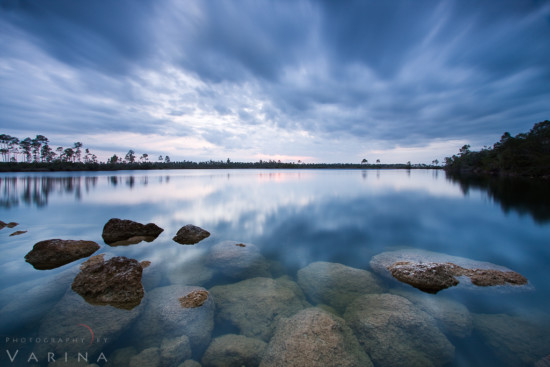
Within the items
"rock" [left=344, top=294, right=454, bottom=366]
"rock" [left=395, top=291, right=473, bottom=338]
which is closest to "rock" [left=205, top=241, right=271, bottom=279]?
"rock" [left=344, top=294, right=454, bottom=366]

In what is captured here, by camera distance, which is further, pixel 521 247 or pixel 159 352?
pixel 521 247

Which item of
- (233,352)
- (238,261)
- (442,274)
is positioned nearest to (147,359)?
(233,352)

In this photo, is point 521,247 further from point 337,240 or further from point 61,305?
point 61,305

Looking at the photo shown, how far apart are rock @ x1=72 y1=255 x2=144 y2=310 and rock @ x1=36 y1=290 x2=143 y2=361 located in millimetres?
217

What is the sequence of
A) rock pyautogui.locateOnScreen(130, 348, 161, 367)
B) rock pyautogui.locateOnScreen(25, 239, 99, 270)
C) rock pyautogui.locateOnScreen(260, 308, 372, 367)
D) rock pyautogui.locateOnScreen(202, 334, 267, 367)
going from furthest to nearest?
rock pyautogui.locateOnScreen(25, 239, 99, 270) → rock pyautogui.locateOnScreen(202, 334, 267, 367) → rock pyautogui.locateOnScreen(130, 348, 161, 367) → rock pyautogui.locateOnScreen(260, 308, 372, 367)

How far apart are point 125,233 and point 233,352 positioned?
9880 millimetres

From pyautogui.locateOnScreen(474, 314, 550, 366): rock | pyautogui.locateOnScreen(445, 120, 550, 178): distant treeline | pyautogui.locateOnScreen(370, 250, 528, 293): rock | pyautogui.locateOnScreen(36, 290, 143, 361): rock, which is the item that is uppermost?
pyautogui.locateOnScreen(445, 120, 550, 178): distant treeline

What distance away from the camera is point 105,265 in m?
6.29

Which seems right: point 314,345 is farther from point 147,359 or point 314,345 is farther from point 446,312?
point 446,312

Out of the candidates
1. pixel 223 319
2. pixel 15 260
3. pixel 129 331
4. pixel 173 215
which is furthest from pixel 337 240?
pixel 15 260

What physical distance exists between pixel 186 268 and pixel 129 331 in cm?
317

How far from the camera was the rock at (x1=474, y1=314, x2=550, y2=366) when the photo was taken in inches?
162

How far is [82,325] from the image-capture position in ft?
15.3

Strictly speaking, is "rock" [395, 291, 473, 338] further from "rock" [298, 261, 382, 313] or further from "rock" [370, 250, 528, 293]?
"rock" [298, 261, 382, 313]
